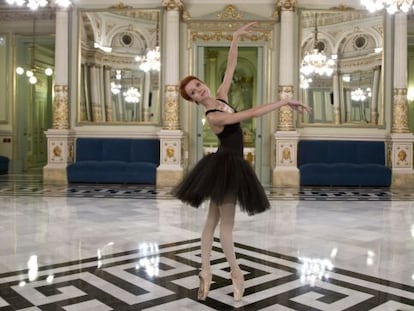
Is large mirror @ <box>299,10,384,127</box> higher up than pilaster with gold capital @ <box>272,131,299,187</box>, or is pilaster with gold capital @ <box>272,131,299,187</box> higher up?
large mirror @ <box>299,10,384,127</box>

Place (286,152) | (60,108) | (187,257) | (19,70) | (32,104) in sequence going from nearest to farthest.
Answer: (187,257) → (286,152) → (60,108) → (19,70) → (32,104)

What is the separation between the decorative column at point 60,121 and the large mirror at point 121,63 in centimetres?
35

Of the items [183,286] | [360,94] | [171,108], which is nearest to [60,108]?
[171,108]

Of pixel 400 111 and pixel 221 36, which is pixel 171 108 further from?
pixel 400 111

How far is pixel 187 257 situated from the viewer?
4719mm

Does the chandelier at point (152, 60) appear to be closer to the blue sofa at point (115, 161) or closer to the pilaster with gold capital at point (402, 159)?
the blue sofa at point (115, 161)

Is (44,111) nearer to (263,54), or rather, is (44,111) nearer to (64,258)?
(263,54)

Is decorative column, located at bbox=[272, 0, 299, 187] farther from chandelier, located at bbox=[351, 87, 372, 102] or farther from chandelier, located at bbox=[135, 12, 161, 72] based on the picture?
chandelier, located at bbox=[135, 12, 161, 72]

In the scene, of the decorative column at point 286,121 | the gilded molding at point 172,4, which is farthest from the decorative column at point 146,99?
the decorative column at point 286,121

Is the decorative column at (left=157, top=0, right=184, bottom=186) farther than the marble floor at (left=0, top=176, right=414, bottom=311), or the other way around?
the decorative column at (left=157, top=0, right=184, bottom=186)

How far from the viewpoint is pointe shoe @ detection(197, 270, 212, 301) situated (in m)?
3.45

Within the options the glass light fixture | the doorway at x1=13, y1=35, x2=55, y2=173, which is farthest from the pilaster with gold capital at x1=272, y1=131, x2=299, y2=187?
the doorway at x1=13, y1=35, x2=55, y2=173

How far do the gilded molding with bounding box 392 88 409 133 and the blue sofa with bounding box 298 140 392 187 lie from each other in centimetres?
48

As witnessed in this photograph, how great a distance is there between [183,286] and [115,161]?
7.75 m
